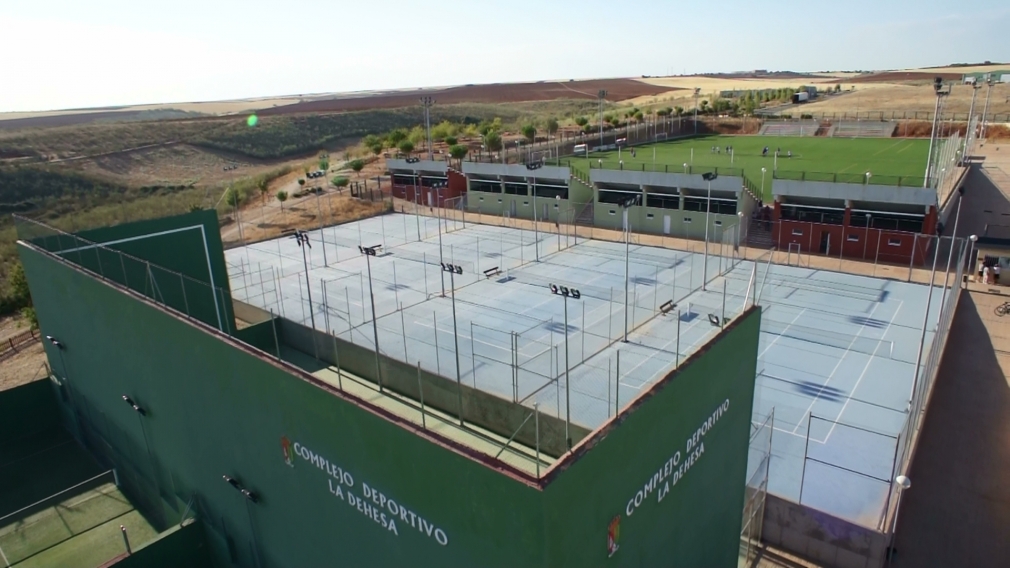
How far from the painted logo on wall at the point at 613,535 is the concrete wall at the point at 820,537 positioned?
7.50m

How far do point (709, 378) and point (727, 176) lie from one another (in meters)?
28.0

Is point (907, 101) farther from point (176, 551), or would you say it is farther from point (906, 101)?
point (176, 551)

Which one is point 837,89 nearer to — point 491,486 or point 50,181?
point 50,181

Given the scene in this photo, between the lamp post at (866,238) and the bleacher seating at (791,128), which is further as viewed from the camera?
the bleacher seating at (791,128)

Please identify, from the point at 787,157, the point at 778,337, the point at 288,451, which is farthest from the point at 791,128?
the point at 288,451

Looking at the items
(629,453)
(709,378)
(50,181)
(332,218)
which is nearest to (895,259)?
(709,378)

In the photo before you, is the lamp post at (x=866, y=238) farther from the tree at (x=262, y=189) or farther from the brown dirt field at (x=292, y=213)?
Result: the tree at (x=262, y=189)

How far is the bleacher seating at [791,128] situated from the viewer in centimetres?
6812

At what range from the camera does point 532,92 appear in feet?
551

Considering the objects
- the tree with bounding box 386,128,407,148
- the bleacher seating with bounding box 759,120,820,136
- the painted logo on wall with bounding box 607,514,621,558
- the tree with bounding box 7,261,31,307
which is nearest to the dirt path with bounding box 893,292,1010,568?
the painted logo on wall with bounding box 607,514,621,558

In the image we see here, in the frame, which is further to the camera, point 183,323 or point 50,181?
point 50,181

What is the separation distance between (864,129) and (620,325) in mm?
58867

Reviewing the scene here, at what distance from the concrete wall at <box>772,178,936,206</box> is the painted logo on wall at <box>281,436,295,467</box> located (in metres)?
29.7

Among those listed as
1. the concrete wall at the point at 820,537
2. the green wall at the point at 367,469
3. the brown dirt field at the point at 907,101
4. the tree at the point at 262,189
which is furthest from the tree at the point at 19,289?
the brown dirt field at the point at 907,101
